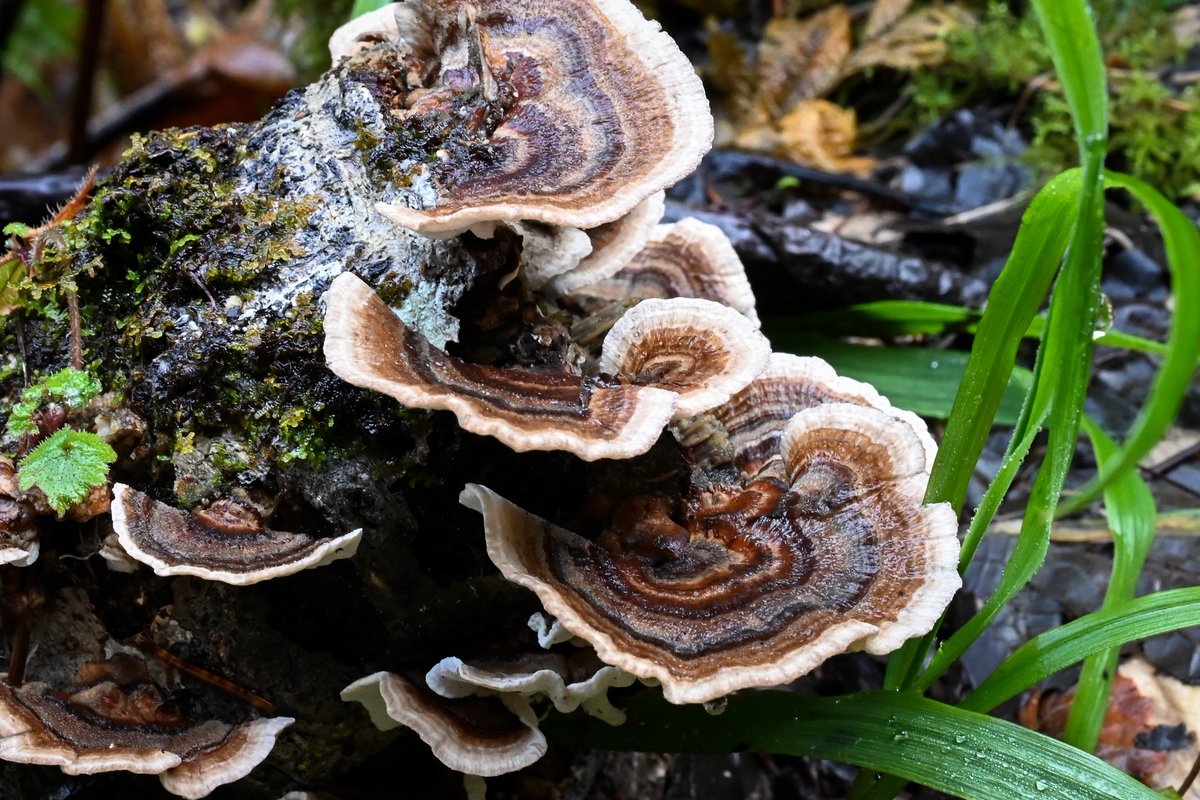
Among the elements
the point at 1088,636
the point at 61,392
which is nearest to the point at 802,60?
the point at 1088,636

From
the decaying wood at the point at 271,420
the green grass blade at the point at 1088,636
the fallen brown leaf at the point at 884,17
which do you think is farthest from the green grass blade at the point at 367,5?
the fallen brown leaf at the point at 884,17

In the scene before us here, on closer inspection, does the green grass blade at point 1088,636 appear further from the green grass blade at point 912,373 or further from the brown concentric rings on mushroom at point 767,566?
the green grass blade at point 912,373

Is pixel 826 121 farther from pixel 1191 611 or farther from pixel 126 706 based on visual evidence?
pixel 126 706

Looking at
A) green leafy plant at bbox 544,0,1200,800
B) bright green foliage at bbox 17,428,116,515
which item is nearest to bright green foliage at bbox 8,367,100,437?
bright green foliage at bbox 17,428,116,515

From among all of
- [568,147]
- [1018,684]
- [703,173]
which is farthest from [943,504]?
[703,173]

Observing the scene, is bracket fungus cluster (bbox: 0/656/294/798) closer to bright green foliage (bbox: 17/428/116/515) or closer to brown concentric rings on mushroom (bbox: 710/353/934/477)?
bright green foliage (bbox: 17/428/116/515)
